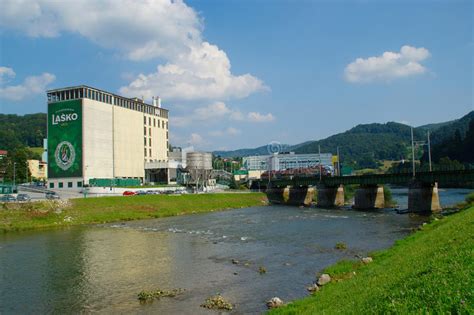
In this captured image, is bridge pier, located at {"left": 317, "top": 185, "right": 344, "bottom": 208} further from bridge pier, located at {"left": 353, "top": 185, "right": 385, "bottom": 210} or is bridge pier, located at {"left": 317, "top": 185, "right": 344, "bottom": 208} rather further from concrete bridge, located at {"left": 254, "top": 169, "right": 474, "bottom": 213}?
bridge pier, located at {"left": 353, "top": 185, "right": 385, "bottom": 210}

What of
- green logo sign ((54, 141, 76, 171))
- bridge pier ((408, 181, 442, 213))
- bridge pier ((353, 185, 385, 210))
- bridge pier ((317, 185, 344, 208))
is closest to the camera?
bridge pier ((408, 181, 442, 213))

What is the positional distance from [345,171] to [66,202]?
132 meters

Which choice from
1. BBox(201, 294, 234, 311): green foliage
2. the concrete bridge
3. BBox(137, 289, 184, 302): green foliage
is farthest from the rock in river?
the concrete bridge

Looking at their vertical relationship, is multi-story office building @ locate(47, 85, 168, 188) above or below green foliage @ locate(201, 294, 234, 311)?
above

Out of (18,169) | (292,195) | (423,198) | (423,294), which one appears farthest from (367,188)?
(18,169)

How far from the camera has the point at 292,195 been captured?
145625 millimetres

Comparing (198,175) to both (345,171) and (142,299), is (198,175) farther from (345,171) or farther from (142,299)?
(142,299)

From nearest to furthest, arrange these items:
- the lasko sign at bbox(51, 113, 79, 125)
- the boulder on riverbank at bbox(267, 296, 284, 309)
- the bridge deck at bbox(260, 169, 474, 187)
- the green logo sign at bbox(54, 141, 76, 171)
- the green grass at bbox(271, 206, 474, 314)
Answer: the green grass at bbox(271, 206, 474, 314) → the boulder on riverbank at bbox(267, 296, 284, 309) → the bridge deck at bbox(260, 169, 474, 187) → the lasko sign at bbox(51, 113, 79, 125) → the green logo sign at bbox(54, 141, 76, 171)

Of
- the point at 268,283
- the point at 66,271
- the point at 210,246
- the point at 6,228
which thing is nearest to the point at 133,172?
the point at 6,228

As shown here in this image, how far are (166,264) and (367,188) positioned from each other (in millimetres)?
86030

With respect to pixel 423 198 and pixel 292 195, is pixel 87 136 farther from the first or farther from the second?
pixel 423 198

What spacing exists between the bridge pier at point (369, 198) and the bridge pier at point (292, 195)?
28.1 m

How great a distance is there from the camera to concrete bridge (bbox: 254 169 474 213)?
8594 cm

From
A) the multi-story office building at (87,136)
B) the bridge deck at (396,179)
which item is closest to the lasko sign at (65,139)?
the multi-story office building at (87,136)
